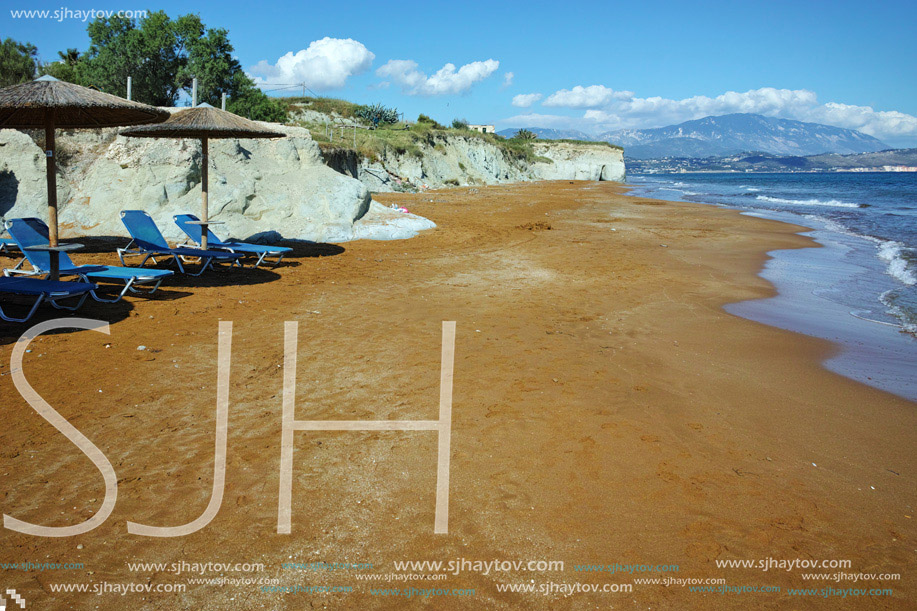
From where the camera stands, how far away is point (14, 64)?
33.8 metres

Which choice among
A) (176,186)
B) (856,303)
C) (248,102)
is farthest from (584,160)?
(856,303)

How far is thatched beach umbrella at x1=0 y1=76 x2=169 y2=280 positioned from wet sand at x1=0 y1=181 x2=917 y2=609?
1.65 m

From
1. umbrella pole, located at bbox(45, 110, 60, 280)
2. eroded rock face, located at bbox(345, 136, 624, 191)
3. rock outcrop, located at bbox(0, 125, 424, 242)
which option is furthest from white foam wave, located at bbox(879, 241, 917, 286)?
eroded rock face, located at bbox(345, 136, 624, 191)

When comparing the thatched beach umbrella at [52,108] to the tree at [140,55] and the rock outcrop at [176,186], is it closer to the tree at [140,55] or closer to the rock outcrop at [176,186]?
the rock outcrop at [176,186]

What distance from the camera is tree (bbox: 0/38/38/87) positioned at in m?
33.3

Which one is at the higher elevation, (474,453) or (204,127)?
(204,127)

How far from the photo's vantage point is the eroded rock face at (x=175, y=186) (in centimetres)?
1168

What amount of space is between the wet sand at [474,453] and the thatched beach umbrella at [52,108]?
1.65 meters

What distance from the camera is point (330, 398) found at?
462 cm

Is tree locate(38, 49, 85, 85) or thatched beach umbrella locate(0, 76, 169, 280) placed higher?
tree locate(38, 49, 85, 85)

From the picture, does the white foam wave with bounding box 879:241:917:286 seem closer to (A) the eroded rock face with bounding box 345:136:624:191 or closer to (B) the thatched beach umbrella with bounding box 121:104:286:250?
(B) the thatched beach umbrella with bounding box 121:104:286:250

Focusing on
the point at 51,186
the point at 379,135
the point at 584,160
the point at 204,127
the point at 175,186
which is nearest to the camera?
the point at 51,186

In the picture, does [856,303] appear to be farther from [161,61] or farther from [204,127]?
[161,61]

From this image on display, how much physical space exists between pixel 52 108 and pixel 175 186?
603 centimetres
